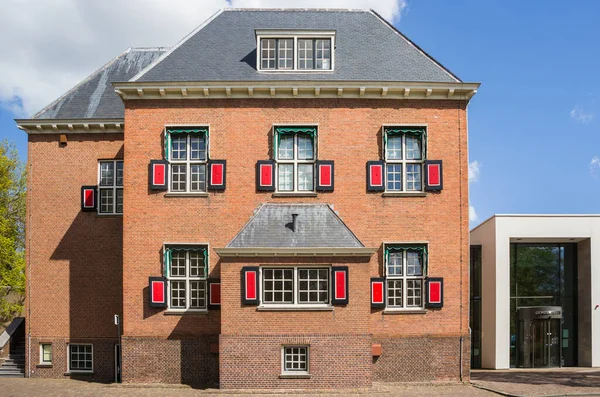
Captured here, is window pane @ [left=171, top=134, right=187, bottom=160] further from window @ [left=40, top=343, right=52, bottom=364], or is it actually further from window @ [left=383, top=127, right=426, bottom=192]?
window @ [left=40, top=343, right=52, bottom=364]

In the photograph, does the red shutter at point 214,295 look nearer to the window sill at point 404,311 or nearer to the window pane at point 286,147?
the window pane at point 286,147

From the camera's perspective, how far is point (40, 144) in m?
20.0

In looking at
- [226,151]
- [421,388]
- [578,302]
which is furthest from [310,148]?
[578,302]

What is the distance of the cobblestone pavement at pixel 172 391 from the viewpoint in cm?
1556

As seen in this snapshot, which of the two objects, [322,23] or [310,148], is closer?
[310,148]

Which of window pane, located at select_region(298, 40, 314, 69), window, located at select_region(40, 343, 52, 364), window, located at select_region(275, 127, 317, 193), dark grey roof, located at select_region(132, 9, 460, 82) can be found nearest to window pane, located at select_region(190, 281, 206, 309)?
window, located at select_region(275, 127, 317, 193)

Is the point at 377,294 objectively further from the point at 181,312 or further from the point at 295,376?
the point at 181,312

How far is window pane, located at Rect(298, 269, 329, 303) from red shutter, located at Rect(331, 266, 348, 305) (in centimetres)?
29

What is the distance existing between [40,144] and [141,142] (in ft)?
16.1

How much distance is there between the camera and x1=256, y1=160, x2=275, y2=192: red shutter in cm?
1756

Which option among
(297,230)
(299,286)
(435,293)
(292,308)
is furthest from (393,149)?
(292,308)

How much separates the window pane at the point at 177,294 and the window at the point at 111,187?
4.05 meters

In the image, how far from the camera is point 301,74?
1803 centimetres

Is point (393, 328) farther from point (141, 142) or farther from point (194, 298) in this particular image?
point (141, 142)
